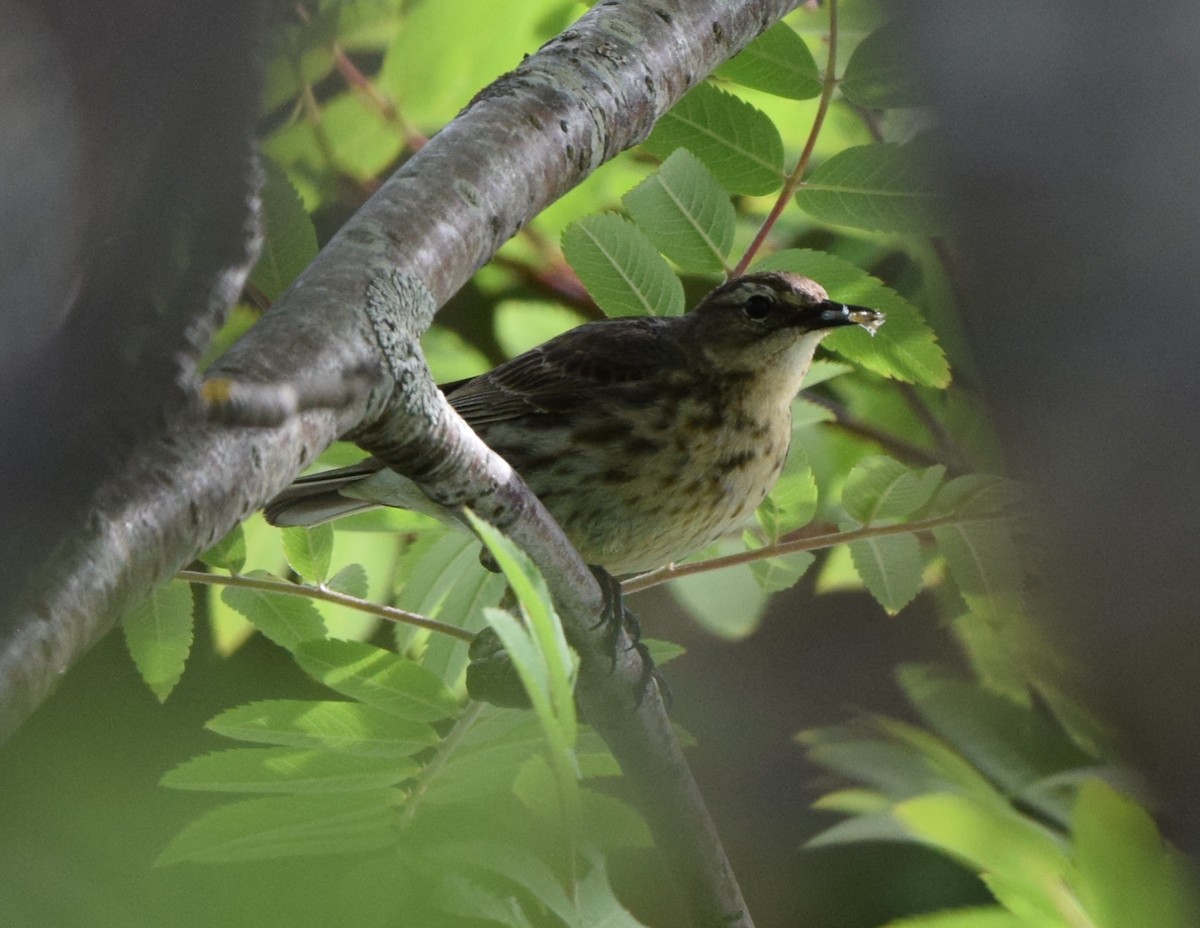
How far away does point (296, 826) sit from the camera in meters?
1.98

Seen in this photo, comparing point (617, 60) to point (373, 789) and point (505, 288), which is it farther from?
point (505, 288)

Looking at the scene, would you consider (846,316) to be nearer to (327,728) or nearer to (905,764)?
(905,764)

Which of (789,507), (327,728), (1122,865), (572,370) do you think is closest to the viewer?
(1122,865)

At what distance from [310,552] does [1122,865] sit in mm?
1474

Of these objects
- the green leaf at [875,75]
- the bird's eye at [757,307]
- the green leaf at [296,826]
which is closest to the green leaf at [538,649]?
the green leaf at [296,826]

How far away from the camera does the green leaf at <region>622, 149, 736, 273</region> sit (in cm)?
280

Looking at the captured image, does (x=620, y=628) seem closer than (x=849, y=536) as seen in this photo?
Yes

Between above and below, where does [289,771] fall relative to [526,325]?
below

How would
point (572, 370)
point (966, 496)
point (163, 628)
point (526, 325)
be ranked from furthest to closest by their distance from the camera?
point (526, 325) < point (572, 370) < point (966, 496) < point (163, 628)

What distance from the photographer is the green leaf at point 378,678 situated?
2.32m

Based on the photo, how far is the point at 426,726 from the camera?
2.36 m

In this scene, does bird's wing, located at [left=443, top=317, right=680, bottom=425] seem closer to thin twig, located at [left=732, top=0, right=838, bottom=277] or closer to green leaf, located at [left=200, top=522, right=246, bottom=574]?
thin twig, located at [left=732, top=0, right=838, bottom=277]

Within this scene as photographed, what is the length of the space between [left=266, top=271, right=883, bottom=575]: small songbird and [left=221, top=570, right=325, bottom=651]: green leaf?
39 centimetres

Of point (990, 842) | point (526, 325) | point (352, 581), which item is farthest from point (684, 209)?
point (990, 842)
